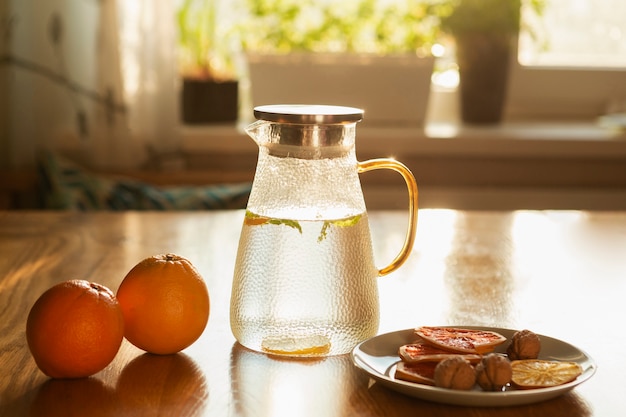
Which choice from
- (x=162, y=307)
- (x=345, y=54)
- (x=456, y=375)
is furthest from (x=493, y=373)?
(x=345, y=54)

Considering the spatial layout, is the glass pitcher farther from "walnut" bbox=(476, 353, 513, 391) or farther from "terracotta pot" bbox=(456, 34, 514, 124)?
"terracotta pot" bbox=(456, 34, 514, 124)

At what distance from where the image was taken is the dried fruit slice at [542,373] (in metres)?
0.71

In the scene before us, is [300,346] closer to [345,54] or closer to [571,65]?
[345,54]

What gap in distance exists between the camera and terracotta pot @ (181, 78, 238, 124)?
2650 mm

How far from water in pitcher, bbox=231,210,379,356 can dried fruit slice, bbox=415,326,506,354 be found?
0.06 metres

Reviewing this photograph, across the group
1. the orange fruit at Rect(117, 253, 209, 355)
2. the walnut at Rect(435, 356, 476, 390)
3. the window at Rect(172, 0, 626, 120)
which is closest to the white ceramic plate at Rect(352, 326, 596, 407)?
the walnut at Rect(435, 356, 476, 390)

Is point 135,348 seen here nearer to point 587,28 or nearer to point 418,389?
point 418,389

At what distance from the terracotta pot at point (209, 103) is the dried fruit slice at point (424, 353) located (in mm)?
1932

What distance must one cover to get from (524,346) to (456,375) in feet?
0.34

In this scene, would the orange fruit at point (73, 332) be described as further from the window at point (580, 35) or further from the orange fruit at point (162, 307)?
the window at point (580, 35)

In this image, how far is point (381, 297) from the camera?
1.05 m

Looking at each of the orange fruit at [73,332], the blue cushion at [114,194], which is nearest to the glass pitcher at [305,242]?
the orange fruit at [73,332]

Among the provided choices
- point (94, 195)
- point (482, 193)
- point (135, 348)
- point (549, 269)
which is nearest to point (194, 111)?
point (94, 195)

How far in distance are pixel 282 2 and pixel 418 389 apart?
86.3 inches
